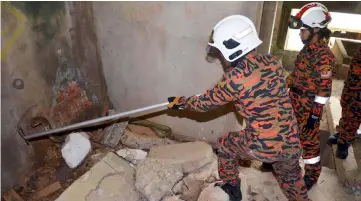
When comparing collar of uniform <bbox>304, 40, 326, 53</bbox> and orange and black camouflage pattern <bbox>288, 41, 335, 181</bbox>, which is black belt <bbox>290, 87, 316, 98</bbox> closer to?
orange and black camouflage pattern <bbox>288, 41, 335, 181</bbox>

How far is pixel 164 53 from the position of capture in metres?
3.79

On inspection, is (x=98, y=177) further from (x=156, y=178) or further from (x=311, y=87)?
(x=311, y=87)

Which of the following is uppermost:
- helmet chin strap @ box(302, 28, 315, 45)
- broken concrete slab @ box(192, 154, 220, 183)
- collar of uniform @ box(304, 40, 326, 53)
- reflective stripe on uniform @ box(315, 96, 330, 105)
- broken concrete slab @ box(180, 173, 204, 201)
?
helmet chin strap @ box(302, 28, 315, 45)

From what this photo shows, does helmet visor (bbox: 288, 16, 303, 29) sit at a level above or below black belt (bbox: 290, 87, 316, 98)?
above

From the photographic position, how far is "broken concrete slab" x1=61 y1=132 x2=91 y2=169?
393cm

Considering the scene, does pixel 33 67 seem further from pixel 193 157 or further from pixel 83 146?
pixel 193 157

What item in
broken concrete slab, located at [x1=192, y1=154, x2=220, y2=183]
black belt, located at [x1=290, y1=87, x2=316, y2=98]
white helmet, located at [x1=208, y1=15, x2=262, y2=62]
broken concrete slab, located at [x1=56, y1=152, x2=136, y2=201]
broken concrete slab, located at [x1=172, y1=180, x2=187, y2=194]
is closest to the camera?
white helmet, located at [x1=208, y1=15, x2=262, y2=62]

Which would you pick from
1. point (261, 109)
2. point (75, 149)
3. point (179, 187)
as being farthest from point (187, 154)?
point (261, 109)

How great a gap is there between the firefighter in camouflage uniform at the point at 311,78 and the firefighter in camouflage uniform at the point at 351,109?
31.6 inches

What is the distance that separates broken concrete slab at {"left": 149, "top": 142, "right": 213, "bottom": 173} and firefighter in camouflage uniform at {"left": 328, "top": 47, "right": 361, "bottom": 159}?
1784 mm

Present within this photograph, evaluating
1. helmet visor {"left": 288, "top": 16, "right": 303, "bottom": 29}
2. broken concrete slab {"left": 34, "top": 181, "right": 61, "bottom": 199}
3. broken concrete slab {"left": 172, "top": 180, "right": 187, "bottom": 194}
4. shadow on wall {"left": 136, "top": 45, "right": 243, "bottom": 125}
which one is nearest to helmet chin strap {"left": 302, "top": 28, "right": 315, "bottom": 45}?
helmet visor {"left": 288, "top": 16, "right": 303, "bottom": 29}

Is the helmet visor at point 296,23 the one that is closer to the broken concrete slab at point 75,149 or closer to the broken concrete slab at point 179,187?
the broken concrete slab at point 179,187

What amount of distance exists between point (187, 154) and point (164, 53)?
127 cm

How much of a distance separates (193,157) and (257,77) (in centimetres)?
164
